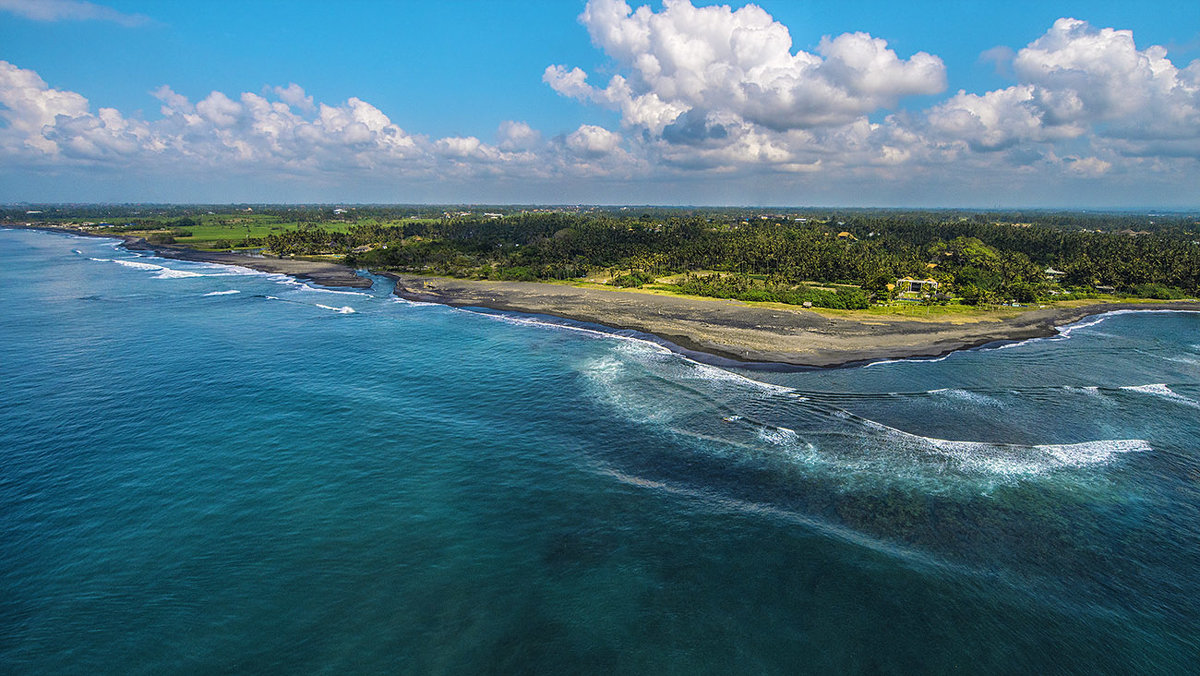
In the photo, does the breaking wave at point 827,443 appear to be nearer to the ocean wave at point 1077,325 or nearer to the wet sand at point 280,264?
the ocean wave at point 1077,325

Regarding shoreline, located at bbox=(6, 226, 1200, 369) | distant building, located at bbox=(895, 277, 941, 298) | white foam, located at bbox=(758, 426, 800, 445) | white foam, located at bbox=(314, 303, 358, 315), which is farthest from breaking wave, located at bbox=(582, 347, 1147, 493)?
distant building, located at bbox=(895, 277, 941, 298)

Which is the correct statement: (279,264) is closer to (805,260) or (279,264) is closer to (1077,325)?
(805,260)

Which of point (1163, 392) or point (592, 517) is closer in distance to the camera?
point (592, 517)

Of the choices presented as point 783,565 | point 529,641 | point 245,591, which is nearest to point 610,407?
point 783,565

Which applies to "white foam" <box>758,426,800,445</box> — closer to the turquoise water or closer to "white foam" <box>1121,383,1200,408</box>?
the turquoise water

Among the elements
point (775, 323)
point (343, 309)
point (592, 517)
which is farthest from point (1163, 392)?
point (343, 309)

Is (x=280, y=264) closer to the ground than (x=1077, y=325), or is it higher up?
higher up
